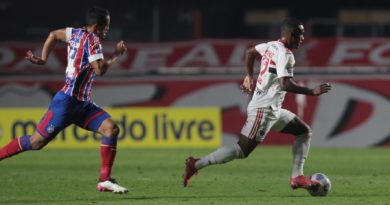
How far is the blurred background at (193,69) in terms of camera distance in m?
21.1

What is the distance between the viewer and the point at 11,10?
24062 millimetres

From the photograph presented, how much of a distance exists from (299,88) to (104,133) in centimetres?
209

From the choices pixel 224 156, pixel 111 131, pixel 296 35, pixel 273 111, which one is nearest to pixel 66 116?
pixel 111 131

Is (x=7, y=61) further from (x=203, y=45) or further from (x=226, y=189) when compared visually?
(x=226, y=189)

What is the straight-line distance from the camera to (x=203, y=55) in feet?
72.6

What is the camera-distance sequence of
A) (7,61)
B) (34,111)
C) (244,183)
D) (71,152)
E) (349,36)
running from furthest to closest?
(349,36), (7,61), (34,111), (71,152), (244,183)

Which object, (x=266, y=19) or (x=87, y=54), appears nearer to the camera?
(x=87, y=54)

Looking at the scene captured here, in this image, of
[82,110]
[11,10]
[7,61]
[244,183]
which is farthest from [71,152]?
[82,110]

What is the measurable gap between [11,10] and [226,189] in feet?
45.8

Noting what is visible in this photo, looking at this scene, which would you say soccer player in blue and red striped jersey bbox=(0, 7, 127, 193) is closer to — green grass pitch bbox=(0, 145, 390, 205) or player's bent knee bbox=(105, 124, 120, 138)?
player's bent knee bbox=(105, 124, 120, 138)

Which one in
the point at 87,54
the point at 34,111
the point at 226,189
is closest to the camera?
the point at 87,54

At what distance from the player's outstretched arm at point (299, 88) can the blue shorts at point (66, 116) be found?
1.90 m

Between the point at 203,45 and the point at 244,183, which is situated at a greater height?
the point at 203,45

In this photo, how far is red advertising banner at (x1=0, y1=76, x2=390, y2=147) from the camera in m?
21.0
